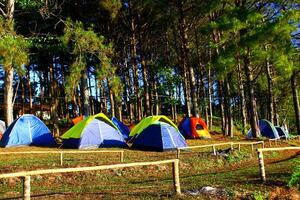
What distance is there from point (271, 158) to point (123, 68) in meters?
20.9

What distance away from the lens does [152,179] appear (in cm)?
A: 1385

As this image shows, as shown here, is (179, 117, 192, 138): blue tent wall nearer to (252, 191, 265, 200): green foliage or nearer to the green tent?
the green tent

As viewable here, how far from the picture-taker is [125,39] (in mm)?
36344

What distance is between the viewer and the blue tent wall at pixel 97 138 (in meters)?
20.8

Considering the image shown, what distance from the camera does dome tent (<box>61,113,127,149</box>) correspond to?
68.5 ft

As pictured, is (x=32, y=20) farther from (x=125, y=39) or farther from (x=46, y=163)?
(x=46, y=163)

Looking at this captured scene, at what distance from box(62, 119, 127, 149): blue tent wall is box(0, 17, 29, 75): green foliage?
15.3 feet

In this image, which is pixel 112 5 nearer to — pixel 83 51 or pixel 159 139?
pixel 83 51

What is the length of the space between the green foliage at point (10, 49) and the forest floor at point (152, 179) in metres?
3.90

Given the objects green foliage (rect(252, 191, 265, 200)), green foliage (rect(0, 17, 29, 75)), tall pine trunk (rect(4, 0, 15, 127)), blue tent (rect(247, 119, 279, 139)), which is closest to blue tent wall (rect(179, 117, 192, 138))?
blue tent (rect(247, 119, 279, 139))

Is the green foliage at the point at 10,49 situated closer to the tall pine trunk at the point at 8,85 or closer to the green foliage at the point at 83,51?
the tall pine trunk at the point at 8,85

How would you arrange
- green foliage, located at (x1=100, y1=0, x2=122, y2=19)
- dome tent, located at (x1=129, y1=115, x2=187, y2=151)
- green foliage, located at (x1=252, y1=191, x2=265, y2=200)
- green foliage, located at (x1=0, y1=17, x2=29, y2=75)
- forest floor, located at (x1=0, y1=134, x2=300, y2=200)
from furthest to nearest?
green foliage, located at (x1=100, y1=0, x2=122, y2=19)
dome tent, located at (x1=129, y1=115, x2=187, y2=151)
green foliage, located at (x1=0, y1=17, x2=29, y2=75)
forest floor, located at (x1=0, y1=134, x2=300, y2=200)
green foliage, located at (x1=252, y1=191, x2=265, y2=200)

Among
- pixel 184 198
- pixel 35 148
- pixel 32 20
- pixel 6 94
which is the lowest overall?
pixel 184 198

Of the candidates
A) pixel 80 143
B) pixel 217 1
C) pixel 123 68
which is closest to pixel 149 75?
pixel 123 68
